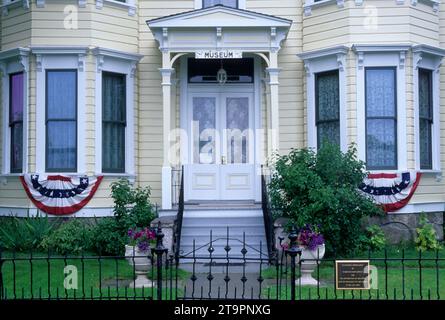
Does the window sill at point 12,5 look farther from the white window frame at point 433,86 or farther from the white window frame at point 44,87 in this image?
the white window frame at point 433,86

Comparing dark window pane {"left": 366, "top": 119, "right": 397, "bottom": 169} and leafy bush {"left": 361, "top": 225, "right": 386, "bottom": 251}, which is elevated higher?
dark window pane {"left": 366, "top": 119, "right": 397, "bottom": 169}

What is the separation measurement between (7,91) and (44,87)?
1547 mm

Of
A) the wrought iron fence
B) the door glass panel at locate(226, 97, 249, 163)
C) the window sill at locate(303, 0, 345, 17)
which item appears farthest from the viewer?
the door glass panel at locate(226, 97, 249, 163)

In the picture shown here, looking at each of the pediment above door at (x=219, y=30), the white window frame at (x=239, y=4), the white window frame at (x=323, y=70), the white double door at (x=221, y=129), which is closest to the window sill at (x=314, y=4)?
the white window frame at (x=323, y=70)

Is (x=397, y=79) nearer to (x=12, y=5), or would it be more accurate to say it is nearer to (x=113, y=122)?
(x=113, y=122)

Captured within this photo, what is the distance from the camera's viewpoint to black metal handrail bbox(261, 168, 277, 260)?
12.6m

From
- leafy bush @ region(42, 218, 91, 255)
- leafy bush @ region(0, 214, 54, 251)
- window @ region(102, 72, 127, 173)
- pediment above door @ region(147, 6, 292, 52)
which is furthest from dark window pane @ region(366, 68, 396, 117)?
leafy bush @ region(0, 214, 54, 251)

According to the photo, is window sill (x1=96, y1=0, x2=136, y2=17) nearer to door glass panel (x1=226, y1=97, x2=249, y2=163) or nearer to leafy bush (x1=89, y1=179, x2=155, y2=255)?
door glass panel (x1=226, y1=97, x2=249, y2=163)

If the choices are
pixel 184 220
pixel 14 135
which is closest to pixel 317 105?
pixel 184 220

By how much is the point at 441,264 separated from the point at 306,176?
3306 mm

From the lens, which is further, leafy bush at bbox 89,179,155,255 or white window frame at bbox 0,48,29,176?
white window frame at bbox 0,48,29,176

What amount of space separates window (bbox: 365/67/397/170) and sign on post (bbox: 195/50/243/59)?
3212 millimetres

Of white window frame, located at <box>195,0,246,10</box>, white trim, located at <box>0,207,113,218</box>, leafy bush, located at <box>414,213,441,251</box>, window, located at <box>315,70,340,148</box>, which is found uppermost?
white window frame, located at <box>195,0,246,10</box>
